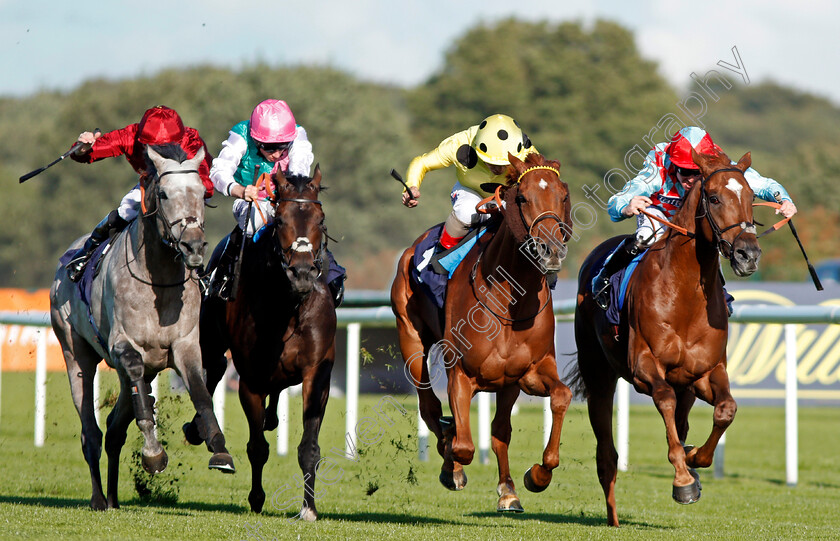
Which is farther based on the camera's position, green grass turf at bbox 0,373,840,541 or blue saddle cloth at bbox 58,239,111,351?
blue saddle cloth at bbox 58,239,111,351

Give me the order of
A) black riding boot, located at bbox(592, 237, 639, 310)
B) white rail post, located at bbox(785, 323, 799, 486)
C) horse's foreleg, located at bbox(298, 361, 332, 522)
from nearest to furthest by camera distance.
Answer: horse's foreleg, located at bbox(298, 361, 332, 522), black riding boot, located at bbox(592, 237, 639, 310), white rail post, located at bbox(785, 323, 799, 486)

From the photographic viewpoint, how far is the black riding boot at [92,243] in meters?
7.54

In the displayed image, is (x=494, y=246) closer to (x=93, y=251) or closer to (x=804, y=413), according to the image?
(x=93, y=251)

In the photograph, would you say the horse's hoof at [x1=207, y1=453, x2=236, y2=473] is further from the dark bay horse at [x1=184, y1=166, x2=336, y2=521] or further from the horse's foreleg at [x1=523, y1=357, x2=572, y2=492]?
the horse's foreleg at [x1=523, y1=357, x2=572, y2=492]

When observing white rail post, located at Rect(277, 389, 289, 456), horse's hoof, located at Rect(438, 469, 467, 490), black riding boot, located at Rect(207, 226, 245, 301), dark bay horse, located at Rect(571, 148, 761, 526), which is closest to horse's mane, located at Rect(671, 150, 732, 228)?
dark bay horse, located at Rect(571, 148, 761, 526)

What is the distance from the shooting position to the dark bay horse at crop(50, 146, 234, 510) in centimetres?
633

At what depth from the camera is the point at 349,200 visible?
4366 centimetres

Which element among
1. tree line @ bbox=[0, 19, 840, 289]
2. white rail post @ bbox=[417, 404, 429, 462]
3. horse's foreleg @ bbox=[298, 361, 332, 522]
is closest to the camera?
horse's foreleg @ bbox=[298, 361, 332, 522]

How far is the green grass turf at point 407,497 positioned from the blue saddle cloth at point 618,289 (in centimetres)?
132

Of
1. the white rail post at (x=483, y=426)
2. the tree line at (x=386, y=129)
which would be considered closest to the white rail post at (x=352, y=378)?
the white rail post at (x=483, y=426)

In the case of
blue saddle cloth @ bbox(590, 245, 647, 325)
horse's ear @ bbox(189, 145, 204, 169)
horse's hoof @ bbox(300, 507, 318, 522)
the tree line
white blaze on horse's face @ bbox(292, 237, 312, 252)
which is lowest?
horse's hoof @ bbox(300, 507, 318, 522)

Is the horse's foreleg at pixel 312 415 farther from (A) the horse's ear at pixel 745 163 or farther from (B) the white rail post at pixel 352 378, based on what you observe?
(B) the white rail post at pixel 352 378

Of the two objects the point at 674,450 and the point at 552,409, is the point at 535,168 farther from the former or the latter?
the point at 674,450

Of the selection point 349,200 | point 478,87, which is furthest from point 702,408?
point 478,87
